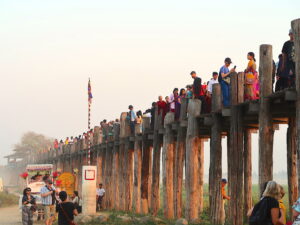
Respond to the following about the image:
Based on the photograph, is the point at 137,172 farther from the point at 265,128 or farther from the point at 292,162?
the point at 265,128

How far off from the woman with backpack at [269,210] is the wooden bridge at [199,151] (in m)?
3.73

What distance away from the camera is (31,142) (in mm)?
129375

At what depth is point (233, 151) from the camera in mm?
14641

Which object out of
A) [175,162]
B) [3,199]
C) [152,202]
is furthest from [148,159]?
[3,199]

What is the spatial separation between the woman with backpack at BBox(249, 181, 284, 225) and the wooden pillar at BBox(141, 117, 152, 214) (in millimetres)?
15381

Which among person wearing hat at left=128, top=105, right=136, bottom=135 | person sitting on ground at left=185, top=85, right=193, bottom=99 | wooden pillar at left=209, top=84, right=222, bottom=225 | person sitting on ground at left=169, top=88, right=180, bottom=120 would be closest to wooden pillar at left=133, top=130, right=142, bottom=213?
person wearing hat at left=128, top=105, right=136, bottom=135

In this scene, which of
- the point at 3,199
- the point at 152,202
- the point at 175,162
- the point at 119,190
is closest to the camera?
the point at 175,162

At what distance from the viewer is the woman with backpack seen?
769 centimetres

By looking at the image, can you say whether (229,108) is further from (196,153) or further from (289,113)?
(196,153)

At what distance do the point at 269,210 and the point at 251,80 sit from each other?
24.1 ft

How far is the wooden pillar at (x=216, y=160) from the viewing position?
1588cm

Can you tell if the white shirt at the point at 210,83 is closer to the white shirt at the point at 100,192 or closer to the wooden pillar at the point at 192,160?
the wooden pillar at the point at 192,160

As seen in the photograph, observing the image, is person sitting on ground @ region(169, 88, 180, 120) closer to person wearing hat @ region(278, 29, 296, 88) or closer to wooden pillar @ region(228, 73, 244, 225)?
wooden pillar @ region(228, 73, 244, 225)

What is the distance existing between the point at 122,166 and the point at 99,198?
6.82 feet
